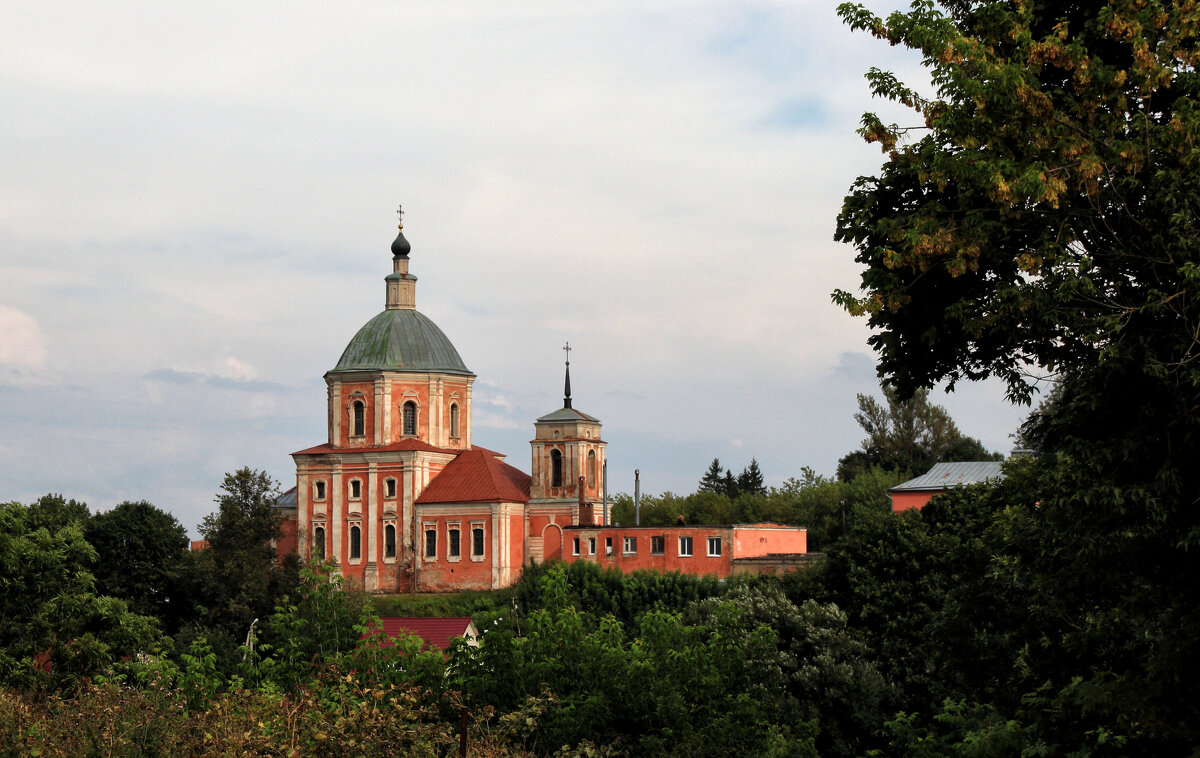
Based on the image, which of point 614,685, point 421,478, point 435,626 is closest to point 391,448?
point 421,478

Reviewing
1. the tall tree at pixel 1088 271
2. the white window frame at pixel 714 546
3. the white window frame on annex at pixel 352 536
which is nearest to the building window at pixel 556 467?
the white window frame on annex at pixel 352 536

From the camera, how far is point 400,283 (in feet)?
235

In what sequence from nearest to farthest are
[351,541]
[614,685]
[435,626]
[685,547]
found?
1. [614,685]
2. [435,626]
3. [685,547]
4. [351,541]

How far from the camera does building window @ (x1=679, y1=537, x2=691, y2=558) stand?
57438 mm

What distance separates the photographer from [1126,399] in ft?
37.8

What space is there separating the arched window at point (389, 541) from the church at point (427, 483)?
0.05 metres

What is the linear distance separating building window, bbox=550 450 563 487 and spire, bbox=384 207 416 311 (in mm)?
12461

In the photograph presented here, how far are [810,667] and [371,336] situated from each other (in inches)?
1703

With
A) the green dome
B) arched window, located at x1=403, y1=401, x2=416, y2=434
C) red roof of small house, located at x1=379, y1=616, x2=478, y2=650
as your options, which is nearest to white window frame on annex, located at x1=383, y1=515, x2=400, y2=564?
arched window, located at x1=403, y1=401, x2=416, y2=434

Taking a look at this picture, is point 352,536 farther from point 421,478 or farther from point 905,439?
point 905,439

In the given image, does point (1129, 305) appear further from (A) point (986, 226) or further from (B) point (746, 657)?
(B) point (746, 657)

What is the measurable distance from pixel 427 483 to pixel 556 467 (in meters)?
6.60

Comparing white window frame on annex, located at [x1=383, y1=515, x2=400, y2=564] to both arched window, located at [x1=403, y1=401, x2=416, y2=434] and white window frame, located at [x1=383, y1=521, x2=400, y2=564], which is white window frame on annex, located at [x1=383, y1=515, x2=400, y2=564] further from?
arched window, located at [x1=403, y1=401, x2=416, y2=434]

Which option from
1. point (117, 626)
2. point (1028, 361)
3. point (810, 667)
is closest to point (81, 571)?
point (117, 626)
